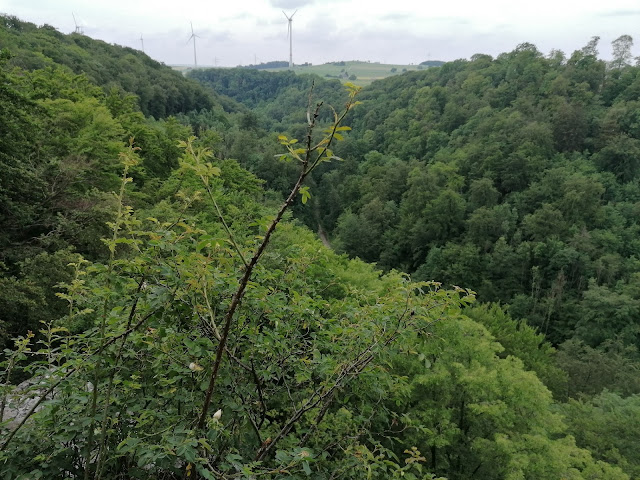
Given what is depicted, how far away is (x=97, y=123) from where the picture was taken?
2289cm

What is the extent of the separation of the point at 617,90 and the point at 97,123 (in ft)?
246

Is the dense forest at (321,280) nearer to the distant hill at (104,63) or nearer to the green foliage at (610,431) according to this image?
the green foliage at (610,431)

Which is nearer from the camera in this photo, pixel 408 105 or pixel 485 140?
pixel 485 140

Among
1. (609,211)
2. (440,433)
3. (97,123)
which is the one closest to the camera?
(440,433)

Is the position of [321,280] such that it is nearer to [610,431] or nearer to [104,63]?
[610,431]

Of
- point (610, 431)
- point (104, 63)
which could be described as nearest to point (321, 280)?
point (610, 431)

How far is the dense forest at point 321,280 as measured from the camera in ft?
8.80

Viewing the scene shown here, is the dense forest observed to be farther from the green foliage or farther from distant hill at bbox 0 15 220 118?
distant hill at bbox 0 15 220 118

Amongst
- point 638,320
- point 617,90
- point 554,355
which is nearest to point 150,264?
point 554,355

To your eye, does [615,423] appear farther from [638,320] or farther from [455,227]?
[455,227]

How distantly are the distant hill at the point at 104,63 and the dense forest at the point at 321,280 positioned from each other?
0.66 m

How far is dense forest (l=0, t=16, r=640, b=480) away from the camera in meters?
2.68

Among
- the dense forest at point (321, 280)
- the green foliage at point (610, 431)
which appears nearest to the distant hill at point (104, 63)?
the dense forest at point (321, 280)

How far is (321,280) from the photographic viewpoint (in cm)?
1071
